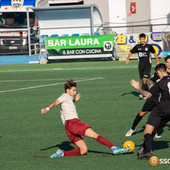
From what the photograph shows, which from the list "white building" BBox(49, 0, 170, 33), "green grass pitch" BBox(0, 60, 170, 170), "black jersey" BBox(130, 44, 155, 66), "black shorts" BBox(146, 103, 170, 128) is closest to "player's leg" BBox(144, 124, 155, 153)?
"black shorts" BBox(146, 103, 170, 128)

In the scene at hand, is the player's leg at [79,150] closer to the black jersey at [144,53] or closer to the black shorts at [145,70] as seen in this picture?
the black shorts at [145,70]

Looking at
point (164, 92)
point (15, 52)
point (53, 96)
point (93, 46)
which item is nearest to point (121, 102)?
point (53, 96)

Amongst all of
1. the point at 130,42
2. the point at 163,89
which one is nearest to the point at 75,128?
the point at 163,89

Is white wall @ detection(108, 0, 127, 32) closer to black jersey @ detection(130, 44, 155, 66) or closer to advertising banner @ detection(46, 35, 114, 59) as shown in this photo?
advertising banner @ detection(46, 35, 114, 59)

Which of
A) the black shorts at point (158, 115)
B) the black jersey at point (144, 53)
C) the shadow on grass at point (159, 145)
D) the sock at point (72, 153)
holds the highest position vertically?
the black jersey at point (144, 53)

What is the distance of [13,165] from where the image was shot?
8320 mm

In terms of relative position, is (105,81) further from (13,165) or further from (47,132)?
(13,165)

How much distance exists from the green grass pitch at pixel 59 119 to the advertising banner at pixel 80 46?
489cm

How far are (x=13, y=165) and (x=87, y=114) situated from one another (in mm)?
5498

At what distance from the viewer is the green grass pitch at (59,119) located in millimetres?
8508

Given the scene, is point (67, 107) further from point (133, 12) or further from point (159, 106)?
point (133, 12)

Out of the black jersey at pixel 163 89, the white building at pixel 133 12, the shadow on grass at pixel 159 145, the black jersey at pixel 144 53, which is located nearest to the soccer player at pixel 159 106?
the black jersey at pixel 163 89

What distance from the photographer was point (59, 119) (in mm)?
13023

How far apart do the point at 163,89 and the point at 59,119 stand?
17.2 feet
